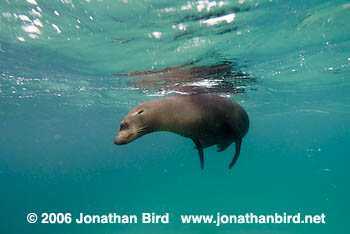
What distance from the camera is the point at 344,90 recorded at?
50.3ft

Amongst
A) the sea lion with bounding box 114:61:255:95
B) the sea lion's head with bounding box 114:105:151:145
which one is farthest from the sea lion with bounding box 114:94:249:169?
the sea lion with bounding box 114:61:255:95

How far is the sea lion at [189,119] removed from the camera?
11.3 ft

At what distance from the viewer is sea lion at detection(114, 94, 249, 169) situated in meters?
3.45

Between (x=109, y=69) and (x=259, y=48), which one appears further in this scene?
(x=109, y=69)

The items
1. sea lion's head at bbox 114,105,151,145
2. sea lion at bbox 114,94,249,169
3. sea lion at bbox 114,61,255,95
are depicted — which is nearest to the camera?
sea lion's head at bbox 114,105,151,145

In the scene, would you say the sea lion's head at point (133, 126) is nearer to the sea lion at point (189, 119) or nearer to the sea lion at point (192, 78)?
the sea lion at point (189, 119)

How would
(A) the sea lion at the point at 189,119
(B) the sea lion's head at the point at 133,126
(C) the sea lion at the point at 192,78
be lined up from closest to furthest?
1. (B) the sea lion's head at the point at 133,126
2. (A) the sea lion at the point at 189,119
3. (C) the sea lion at the point at 192,78

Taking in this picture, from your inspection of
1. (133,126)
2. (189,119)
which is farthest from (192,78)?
(133,126)

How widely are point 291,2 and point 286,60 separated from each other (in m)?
4.12

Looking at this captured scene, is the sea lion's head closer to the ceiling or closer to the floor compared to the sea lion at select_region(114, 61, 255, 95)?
closer to the floor

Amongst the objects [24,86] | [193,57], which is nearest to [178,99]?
[193,57]

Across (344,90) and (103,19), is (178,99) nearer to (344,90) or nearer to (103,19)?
(103,19)

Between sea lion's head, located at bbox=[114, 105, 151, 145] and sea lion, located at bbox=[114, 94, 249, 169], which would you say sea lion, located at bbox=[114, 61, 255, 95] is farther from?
sea lion's head, located at bbox=[114, 105, 151, 145]

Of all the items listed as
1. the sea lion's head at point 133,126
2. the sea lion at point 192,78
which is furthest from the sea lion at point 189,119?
the sea lion at point 192,78
